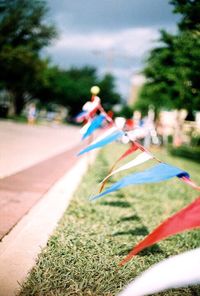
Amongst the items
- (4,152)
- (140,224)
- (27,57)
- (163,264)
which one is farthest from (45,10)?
(163,264)

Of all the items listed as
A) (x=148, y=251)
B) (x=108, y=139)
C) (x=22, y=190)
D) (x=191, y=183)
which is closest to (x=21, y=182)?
(x=22, y=190)

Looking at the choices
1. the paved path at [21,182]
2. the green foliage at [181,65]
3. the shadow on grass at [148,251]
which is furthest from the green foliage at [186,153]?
the shadow on grass at [148,251]

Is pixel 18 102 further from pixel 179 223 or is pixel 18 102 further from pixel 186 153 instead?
pixel 179 223

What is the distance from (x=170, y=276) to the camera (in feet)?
6.62

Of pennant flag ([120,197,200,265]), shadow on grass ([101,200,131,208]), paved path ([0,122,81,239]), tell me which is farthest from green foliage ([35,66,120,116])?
pennant flag ([120,197,200,265])

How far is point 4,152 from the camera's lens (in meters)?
10.5

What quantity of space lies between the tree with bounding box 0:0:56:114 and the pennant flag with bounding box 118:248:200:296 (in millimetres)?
33822

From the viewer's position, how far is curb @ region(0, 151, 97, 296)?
9.65 feet

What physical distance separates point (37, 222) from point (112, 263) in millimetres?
1415

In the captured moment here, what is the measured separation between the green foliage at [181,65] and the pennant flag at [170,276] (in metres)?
9.79

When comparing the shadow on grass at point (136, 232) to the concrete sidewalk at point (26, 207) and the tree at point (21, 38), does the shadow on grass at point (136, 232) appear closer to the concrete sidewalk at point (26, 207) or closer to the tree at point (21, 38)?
the concrete sidewalk at point (26, 207)

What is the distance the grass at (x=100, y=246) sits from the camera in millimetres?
2969

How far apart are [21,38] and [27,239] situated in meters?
36.2

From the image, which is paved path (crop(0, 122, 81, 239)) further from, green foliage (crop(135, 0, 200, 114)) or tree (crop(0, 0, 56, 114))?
tree (crop(0, 0, 56, 114))
